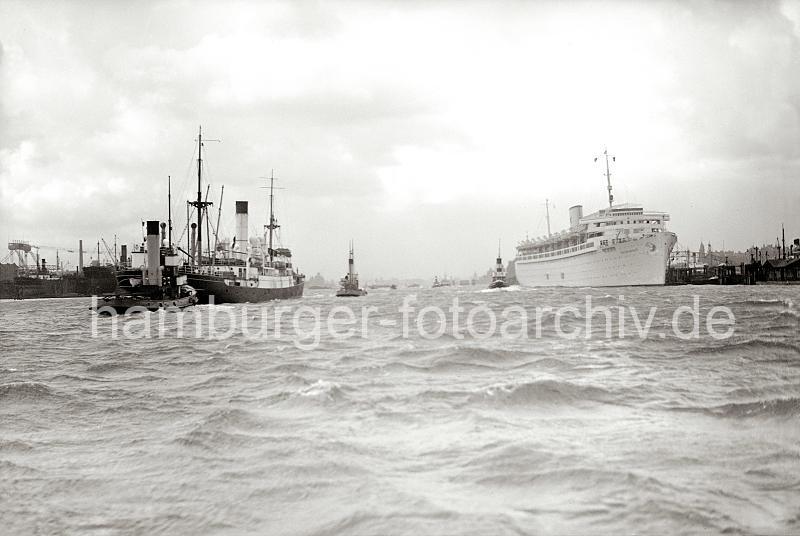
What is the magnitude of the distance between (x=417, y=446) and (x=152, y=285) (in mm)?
47289

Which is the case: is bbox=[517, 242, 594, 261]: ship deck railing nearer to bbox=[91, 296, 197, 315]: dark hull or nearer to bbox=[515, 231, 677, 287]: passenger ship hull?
bbox=[515, 231, 677, 287]: passenger ship hull

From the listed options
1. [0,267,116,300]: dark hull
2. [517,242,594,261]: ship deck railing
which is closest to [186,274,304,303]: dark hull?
[517,242,594,261]: ship deck railing

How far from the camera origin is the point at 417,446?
8094mm

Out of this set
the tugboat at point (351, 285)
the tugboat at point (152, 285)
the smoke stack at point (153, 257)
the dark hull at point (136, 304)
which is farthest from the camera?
the tugboat at point (351, 285)

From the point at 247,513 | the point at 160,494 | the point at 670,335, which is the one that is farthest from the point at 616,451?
the point at 670,335

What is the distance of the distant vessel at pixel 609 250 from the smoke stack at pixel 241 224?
158 ft

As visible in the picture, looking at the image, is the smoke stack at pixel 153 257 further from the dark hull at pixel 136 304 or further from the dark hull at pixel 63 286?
the dark hull at pixel 63 286

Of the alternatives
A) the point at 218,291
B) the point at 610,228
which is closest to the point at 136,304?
the point at 218,291

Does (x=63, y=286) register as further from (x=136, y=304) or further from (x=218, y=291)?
(x=136, y=304)

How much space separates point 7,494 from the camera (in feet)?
23.3

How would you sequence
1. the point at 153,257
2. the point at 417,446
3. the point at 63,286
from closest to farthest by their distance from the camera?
the point at 417,446 < the point at 153,257 < the point at 63,286

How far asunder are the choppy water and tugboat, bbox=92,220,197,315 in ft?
115

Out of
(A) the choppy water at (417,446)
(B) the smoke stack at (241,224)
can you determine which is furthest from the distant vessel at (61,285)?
(A) the choppy water at (417,446)

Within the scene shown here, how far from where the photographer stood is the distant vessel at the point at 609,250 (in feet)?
257
